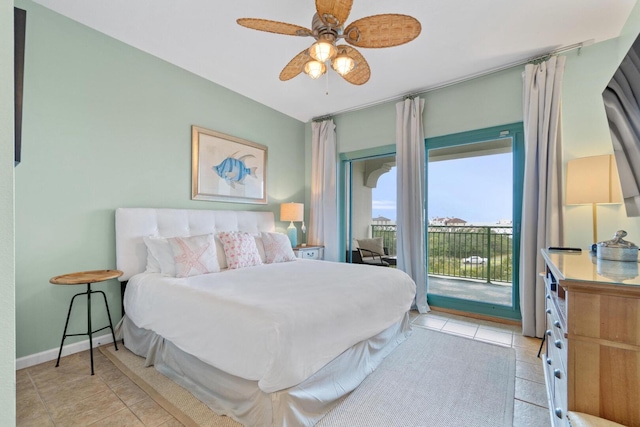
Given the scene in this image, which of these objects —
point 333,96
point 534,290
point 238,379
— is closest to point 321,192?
point 333,96

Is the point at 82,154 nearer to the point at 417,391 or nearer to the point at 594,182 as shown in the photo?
the point at 417,391

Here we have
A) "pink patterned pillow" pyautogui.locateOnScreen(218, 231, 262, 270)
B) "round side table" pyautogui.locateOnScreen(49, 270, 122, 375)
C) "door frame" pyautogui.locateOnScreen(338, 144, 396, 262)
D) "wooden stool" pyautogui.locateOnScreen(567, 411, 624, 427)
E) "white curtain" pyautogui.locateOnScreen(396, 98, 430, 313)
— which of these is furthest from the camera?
"door frame" pyautogui.locateOnScreen(338, 144, 396, 262)

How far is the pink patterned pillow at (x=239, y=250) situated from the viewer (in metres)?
2.85

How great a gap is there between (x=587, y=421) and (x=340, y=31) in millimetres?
2356

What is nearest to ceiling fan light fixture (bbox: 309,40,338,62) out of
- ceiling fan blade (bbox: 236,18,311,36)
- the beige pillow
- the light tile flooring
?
ceiling fan blade (bbox: 236,18,311,36)

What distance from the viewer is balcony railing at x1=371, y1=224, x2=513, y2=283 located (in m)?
4.10

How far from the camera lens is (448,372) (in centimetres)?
217

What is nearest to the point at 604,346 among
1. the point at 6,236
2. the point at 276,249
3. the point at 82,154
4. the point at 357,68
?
the point at 6,236

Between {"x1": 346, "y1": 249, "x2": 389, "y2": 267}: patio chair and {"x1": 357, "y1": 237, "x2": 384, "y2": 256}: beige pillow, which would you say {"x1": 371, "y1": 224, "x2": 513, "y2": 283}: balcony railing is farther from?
{"x1": 346, "y1": 249, "x2": 389, "y2": 267}: patio chair

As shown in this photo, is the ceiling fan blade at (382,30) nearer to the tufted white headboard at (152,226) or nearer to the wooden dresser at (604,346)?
the wooden dresser at (604,346)

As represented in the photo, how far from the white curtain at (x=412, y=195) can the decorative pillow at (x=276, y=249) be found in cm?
150

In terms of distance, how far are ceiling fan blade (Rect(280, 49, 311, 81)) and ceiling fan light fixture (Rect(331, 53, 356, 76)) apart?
9.8 inches

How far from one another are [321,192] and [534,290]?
2952mm

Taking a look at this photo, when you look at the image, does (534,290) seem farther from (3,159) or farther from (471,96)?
(3,159)
